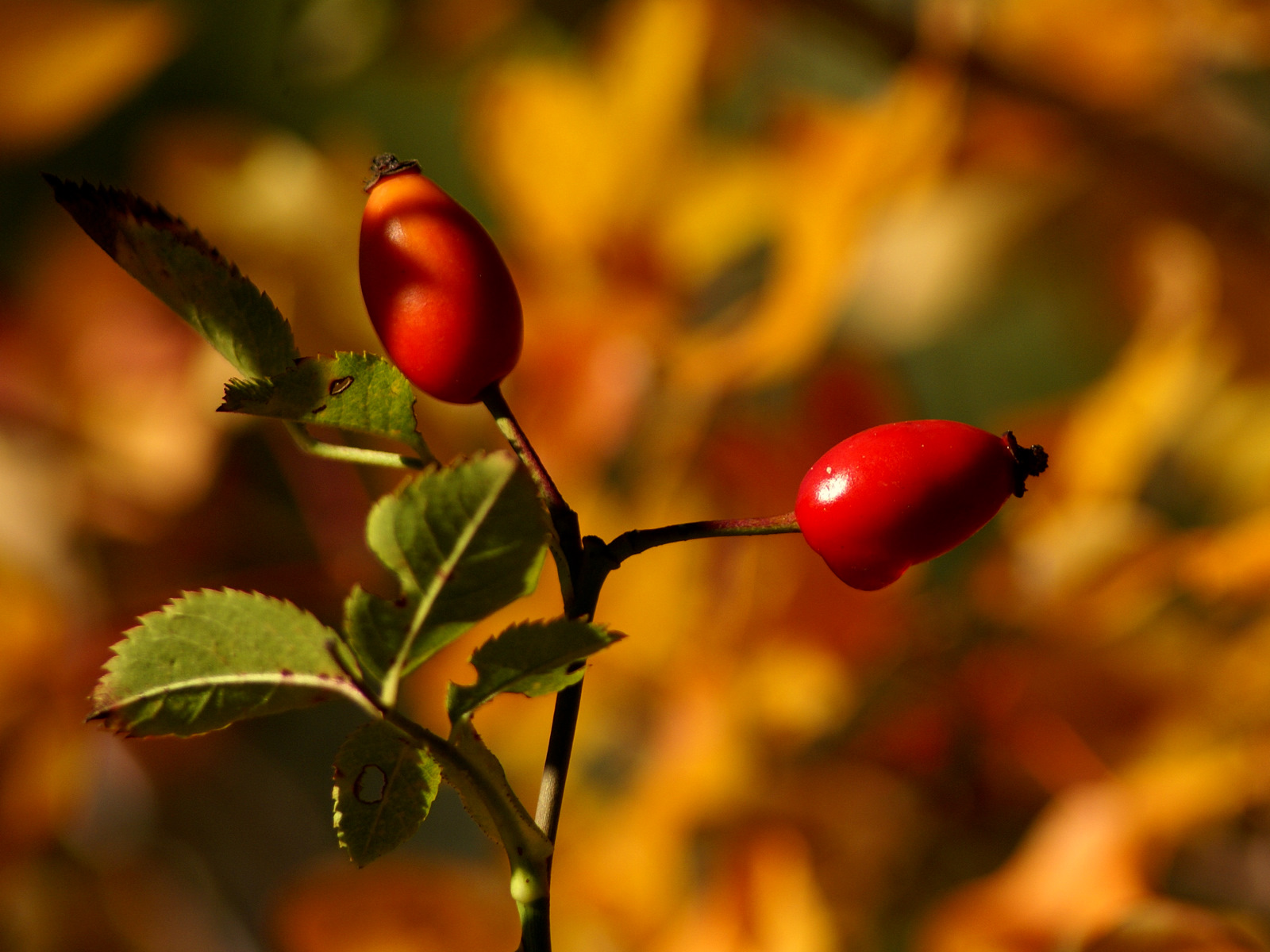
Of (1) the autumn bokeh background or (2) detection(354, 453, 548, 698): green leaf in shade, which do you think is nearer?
(2) detection(354, 453, 548, 698): green leaf in shade

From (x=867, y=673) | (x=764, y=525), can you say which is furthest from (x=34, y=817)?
(x=764, y=525)

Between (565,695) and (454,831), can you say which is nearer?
(565,695)

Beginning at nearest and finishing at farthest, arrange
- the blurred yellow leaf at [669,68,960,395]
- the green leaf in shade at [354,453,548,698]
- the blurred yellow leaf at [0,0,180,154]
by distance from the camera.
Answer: the green leaf in shade at [354,453,548,698] → the blurred yellow leaf at [669,68,960,395] → the blurred yellow leaf at [0,0,180,154]

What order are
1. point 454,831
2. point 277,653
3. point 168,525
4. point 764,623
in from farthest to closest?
point 454,831
point 168,525
point 764,623
point 277,653

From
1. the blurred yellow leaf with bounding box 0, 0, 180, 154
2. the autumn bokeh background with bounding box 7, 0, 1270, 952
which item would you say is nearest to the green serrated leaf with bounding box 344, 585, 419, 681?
the autumn bokeh background with bounding box 7, 0, 1270, 952

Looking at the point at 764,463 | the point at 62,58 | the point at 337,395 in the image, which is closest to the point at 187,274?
the point at 337,395

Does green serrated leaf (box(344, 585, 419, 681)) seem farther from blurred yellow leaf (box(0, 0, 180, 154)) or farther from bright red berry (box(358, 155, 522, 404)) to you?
blurred yellow leaf (box(0, 0, 180, 154))

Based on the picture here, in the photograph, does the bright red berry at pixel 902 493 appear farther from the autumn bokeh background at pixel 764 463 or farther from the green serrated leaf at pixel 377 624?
the autumn bokeh background at pixel 764 463

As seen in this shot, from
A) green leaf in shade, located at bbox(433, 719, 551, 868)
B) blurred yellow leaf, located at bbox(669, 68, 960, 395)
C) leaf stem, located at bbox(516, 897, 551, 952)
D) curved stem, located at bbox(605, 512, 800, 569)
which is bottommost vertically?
leaf stem, located at bbox(516, 897, 551, 952)

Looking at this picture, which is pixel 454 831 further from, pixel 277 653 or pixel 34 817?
pixel 277 653
